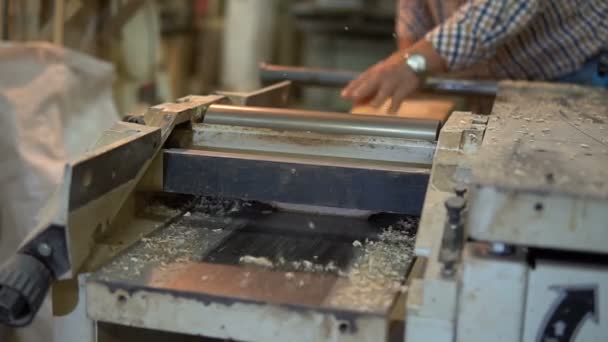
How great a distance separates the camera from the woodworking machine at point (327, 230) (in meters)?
0.71

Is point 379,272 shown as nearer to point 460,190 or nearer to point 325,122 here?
point 460,190

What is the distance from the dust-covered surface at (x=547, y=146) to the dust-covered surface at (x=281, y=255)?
0.54 ft

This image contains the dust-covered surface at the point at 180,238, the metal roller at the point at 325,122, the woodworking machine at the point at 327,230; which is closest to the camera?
the woodworking machine at the point at 327,230

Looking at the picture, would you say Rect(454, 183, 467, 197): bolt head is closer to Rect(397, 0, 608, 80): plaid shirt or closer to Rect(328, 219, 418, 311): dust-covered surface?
Rect(328, 219, 418, 311): dust-covered surface

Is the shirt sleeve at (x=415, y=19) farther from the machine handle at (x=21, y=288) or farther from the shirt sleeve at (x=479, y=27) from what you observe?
the machine handle at (x=21, y=288)

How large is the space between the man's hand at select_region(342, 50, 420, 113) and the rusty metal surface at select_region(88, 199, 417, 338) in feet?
1.51

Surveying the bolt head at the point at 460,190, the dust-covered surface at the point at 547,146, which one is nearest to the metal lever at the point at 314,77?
the dust-covered surface at the point at 547,146

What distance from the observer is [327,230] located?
99cm

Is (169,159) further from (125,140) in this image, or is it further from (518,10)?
(518,10)

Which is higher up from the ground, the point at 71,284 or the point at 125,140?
the point at 125,140

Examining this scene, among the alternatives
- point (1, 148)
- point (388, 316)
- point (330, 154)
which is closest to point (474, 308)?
point (388, 316)

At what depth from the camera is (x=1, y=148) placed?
1.49 metres

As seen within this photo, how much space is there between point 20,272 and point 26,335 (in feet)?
2.26

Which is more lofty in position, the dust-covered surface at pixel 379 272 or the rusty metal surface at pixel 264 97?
the rusty metal surface at pixel 264 97
